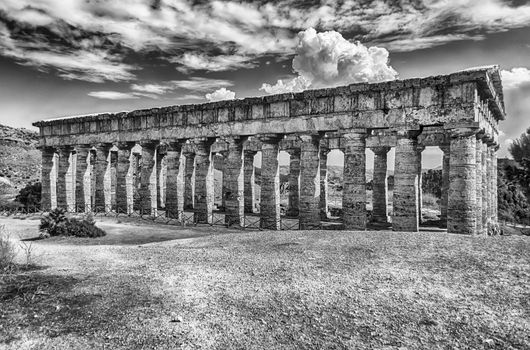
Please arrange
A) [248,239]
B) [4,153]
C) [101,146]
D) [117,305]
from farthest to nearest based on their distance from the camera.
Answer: [4,153], [101,146], [248,239], [117,305]

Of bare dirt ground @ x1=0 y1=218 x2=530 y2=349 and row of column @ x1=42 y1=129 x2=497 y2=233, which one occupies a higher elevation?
row of column @ x1=42 y1=129 x2=497 y2=233

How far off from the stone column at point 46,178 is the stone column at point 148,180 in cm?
914

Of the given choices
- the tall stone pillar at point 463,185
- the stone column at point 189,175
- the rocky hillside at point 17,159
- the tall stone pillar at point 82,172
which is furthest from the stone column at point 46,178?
the tall stone pillar at point 463,185

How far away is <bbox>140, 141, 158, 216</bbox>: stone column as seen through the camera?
25.1 m

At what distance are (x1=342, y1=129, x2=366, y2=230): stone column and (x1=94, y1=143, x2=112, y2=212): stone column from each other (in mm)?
18039

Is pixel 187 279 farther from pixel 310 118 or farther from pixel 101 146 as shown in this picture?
pixel 101 146

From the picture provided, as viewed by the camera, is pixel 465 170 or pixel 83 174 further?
pixel 83 174

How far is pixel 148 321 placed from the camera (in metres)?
5.89

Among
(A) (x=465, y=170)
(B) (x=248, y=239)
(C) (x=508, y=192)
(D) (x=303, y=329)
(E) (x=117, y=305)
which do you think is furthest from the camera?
(C) (x=508, y=192)

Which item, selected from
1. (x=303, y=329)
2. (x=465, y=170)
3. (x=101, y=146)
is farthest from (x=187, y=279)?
(x=101, y=146)

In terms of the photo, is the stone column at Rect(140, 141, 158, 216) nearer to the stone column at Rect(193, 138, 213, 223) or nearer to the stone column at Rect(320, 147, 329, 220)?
the stone column at Rect(193, 138, 213, 223)

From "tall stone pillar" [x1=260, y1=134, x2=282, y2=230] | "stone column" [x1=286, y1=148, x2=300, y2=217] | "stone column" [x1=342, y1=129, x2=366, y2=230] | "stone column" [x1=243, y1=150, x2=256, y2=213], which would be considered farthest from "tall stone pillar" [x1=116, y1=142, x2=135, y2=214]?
"stone column" [x1=342, y1=129, x2=366, y2=230]

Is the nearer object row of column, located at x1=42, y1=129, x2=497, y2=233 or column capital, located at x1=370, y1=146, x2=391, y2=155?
row of column, located at x1=42, y1=129, x2=497, y2=233

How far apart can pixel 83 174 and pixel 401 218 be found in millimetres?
23266
